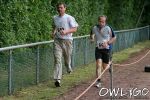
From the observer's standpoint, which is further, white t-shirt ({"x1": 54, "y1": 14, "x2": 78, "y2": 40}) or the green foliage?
the green foliage

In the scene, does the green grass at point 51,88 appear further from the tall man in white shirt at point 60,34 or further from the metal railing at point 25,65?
the tall man in white shirt at point 60,34

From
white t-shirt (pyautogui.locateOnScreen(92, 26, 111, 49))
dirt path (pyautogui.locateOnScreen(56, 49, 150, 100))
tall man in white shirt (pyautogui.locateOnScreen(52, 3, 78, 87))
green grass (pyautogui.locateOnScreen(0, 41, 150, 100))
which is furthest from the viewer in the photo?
white t-shirt (pyautogui.locateOnScreen(92, 26, 111, 49))

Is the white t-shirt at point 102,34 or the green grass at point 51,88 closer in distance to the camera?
the green grass at point 51,88

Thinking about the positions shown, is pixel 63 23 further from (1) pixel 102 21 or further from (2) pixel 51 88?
(2) pixel 51 88

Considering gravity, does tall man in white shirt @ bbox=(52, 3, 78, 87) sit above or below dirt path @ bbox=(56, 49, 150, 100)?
above


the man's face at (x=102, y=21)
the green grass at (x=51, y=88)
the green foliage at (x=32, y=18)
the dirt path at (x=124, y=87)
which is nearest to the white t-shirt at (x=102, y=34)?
the man's face at (x=102, y=21)

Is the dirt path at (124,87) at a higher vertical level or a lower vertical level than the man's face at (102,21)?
lower

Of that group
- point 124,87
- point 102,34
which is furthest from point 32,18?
point 124,87

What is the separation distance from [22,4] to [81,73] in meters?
3.02

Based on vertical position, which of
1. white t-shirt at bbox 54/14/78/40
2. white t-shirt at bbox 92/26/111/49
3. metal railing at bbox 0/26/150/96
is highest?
white t-shirt at bbox 54/14/78/40

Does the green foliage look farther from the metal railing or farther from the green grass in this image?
the green grass

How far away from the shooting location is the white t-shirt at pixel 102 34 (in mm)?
12844

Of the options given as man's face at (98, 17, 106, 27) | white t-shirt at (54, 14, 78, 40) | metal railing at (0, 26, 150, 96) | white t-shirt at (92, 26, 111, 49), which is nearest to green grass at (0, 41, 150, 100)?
metal railing at (0, 26, 150, 96)

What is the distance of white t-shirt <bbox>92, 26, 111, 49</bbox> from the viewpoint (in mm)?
12844
